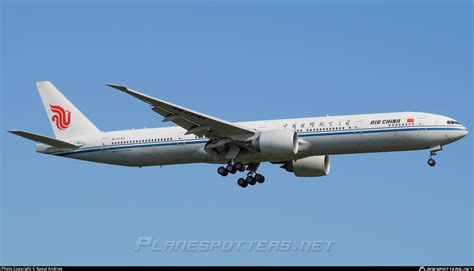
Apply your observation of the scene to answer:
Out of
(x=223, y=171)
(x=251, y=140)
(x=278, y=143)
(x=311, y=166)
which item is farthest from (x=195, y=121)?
(x=311, y=166)

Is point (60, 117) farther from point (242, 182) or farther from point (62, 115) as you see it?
A: point (242, 182)

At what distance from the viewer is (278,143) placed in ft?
154

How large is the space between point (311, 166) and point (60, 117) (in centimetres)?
1482

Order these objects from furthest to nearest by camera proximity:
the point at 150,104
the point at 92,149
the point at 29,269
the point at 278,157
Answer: the point at 92,149
the point at 278,157
the point at 150,104
the point at 29,269

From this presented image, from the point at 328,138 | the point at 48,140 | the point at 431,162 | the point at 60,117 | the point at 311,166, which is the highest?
the point at 60,117

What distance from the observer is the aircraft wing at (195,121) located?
45219 mm

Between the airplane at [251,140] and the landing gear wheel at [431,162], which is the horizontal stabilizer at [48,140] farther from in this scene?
the landing gear wheel at [431,162]

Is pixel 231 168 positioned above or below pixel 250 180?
below

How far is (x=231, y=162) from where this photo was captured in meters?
49.6

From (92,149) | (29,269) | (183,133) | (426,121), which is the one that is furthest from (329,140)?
(29,269)

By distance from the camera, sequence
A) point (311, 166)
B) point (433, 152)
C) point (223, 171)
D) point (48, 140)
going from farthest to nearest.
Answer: point (311, 166) < point (48, 140) < point (223, 171) < point (433, 152)

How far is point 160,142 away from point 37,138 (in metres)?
6.60

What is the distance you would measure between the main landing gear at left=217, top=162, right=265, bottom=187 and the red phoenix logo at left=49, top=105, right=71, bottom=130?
10136mm

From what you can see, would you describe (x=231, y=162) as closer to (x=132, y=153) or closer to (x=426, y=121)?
(x=132, y=153)
